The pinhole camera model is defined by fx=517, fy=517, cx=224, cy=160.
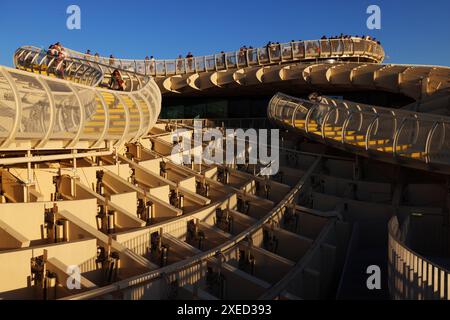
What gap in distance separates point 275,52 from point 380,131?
1529 cm

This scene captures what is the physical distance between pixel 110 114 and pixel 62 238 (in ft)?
10.1

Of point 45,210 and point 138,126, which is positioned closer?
point 45,210

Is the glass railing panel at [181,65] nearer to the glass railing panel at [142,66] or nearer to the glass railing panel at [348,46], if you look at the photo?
the glass railing panel at [142,66]

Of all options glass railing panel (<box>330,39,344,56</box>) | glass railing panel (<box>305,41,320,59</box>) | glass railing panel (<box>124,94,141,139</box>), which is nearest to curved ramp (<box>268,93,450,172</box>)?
glass railing panel (<box>124,94,141,139</box>)

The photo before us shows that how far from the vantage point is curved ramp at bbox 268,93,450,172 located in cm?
1226

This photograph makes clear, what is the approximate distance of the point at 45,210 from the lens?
33.9 ft

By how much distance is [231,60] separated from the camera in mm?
28375

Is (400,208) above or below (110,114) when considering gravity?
below

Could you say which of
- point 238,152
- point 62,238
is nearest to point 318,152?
point 238,152

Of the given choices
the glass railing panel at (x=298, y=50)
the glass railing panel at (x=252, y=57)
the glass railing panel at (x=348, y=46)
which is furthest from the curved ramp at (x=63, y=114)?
the glass railing panel at (x=348, y=46)

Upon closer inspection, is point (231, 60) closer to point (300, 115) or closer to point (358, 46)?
point (358, 46)

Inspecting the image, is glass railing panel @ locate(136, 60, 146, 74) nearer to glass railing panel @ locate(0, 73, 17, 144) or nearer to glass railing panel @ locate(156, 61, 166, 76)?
glass railing panel @ locate(156, 61, 166, 76)

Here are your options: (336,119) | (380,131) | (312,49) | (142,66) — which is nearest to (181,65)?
(142,66)

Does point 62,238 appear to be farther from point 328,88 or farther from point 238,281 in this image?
point 328,88
